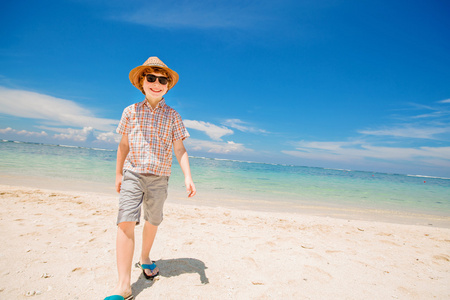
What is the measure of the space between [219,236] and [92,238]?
6.41ft

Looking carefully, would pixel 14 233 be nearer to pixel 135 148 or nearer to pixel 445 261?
pixel 135 148

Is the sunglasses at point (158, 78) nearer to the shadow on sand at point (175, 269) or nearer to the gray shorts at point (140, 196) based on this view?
the gray shorts at point (140, 196)

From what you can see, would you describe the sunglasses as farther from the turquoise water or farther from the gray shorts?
the turquoise water

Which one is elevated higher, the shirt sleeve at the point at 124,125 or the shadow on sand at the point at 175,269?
the shirt sleeve at the point at 124,125

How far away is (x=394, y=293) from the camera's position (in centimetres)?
255

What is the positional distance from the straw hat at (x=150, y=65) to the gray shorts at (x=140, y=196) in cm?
103

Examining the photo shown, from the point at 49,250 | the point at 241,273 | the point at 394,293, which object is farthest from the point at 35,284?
the point at 394,293

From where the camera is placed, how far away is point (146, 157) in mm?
2266

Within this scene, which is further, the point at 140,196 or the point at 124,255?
the point at 140,196

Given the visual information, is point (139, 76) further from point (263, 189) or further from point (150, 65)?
point (263, 189)

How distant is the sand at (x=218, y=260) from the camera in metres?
2.37

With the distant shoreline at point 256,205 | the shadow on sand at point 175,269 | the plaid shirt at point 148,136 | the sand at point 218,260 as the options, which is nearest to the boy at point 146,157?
the plaid shirt at point 148,136

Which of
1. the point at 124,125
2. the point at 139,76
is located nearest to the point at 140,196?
the point at 124,125

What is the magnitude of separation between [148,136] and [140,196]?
589 millimetres
